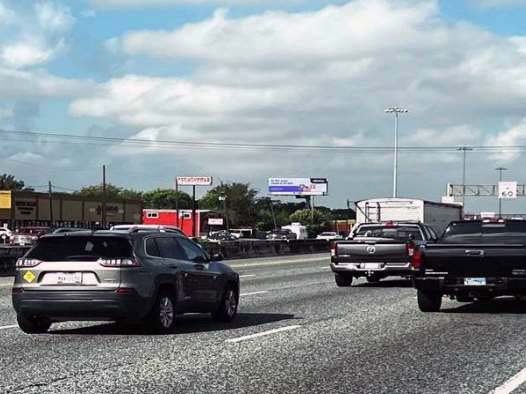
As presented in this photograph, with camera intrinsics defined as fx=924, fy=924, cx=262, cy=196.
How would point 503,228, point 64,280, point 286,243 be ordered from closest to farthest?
point 64,280 → point 503,228 → point 286,243

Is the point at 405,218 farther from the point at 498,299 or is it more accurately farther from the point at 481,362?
the point at 481,362

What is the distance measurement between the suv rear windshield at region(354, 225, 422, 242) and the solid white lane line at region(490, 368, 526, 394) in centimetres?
1538

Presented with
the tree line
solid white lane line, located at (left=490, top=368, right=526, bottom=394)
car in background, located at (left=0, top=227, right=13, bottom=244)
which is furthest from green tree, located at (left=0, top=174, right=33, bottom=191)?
solid white lane line, located at (left=490, top=368, right=526, bottom=394)

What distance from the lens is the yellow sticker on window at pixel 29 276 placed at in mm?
12883

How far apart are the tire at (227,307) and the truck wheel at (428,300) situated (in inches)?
140

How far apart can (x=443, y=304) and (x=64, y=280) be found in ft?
29.6

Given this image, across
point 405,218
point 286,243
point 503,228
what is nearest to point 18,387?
point 503,228

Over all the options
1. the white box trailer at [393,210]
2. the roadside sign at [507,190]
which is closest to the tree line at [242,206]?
Result: the roadside sign at [507,190]

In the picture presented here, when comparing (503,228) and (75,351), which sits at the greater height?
(503,228)

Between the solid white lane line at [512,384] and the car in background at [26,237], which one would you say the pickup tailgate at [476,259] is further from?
the car in background at [26,237]

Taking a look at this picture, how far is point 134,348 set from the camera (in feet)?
38.5

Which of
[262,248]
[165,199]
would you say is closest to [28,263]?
[262,248]

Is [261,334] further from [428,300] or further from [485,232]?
[485,232]

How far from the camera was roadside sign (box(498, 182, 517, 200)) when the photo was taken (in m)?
113
